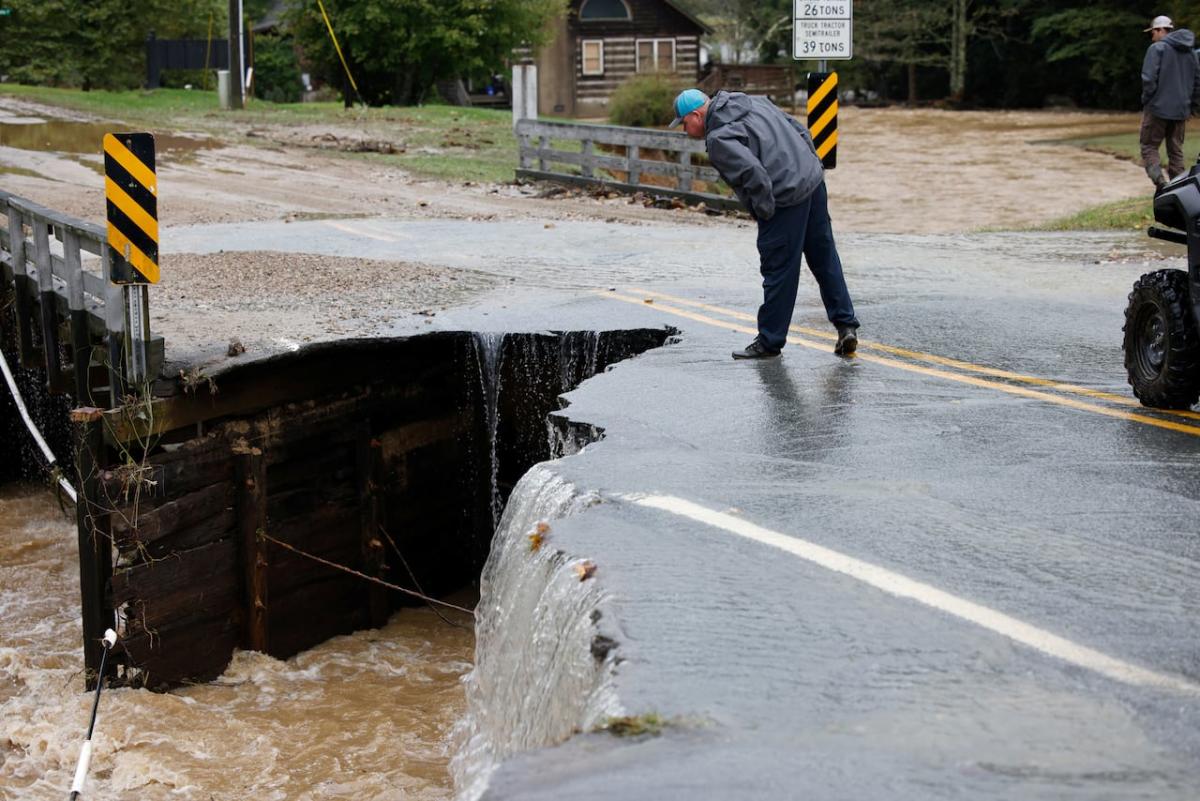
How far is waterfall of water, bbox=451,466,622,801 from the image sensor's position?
17.0 ft

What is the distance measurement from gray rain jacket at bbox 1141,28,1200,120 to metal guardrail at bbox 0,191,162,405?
11.6m

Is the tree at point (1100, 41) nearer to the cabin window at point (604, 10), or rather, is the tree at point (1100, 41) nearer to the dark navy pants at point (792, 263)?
the cabin window at point (604, 10)

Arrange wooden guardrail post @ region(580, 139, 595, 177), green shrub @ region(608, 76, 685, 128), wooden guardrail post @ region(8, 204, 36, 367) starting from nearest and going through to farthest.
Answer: wooden guardrail post @ region(8, 204, 36, 367) → wooden guardrail post @ region(580, 139, 595, 177) → green shrub @ region(608, 76, 685, 128)

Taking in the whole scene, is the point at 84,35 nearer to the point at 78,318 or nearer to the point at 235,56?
the point at 235,56

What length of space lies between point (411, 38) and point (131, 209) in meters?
33.1

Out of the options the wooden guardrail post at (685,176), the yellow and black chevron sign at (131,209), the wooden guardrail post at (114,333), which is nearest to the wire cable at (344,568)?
the wooden guardrail post at (114,333)

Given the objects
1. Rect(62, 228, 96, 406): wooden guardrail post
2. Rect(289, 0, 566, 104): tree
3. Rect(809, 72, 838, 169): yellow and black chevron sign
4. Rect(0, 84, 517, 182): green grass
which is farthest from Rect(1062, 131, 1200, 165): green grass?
Rect(62, 228, 96, 406): wooden guardrail post

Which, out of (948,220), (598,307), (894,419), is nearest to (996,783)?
(894,419)

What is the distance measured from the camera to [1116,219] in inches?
725

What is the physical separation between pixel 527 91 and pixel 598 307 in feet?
55.4

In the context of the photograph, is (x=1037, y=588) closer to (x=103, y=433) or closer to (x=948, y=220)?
(x=103, y=433)

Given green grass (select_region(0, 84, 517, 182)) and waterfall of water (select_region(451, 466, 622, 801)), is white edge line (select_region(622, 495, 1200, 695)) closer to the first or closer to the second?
waterfall of water (select_region(451, 466, 622, 801))

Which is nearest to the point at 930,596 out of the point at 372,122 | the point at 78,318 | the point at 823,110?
the point at 78,318

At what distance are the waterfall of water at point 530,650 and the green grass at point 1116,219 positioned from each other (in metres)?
12.5
